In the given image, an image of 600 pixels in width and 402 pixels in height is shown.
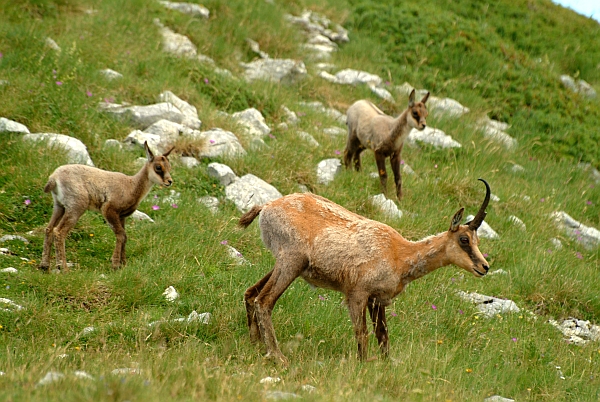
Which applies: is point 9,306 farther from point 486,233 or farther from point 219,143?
point 486,233

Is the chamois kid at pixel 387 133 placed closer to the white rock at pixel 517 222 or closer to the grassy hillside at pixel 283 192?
the grassy hillside at pixel 283 192

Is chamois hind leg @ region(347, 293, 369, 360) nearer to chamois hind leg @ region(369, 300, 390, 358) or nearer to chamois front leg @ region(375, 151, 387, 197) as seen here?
chamois hind leg @ region(369, 300, 390, 358)

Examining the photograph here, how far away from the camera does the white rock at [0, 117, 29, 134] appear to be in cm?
1030

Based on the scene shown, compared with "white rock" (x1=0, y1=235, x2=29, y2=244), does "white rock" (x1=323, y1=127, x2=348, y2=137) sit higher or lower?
higher

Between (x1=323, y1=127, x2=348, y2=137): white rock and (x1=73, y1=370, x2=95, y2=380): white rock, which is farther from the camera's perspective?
(x1=323, y1=127, x2=348, y2=137): white rock

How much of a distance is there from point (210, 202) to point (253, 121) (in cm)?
328

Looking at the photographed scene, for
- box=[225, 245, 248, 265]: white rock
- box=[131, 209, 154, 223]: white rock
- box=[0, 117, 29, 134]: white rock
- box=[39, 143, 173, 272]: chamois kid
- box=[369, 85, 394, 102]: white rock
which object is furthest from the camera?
box=[369, 85, 394, 102]: white rock

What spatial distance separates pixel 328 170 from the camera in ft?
41.9

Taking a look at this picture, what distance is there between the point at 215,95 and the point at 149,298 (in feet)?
23.4

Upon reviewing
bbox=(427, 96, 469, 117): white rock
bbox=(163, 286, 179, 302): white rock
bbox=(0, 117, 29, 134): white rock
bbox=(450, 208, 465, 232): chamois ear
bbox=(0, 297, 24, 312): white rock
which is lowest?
bbox=(0, 117, 29, 134): white rock

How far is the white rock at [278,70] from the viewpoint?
16.4m

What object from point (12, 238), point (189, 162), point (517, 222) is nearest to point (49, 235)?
point (12, 238)

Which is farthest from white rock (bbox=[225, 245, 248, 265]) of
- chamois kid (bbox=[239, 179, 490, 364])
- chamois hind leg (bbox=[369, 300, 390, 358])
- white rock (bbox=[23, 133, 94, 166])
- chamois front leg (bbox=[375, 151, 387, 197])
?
chamois front leg (bbox=[375, 151, 387, 197])

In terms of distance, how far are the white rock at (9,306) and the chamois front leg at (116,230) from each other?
145cm
